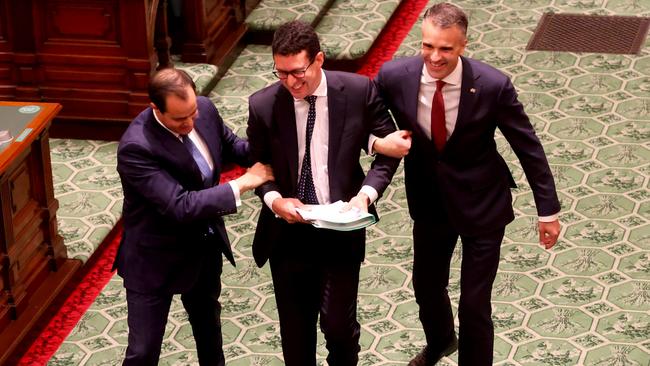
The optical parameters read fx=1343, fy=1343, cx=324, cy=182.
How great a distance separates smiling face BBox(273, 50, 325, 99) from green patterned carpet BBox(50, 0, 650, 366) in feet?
5.37

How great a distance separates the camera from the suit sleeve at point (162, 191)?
4805 millimetres

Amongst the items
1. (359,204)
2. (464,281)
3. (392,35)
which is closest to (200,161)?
(359,204)

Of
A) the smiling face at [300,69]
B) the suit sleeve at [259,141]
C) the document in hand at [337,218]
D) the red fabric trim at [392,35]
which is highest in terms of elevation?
the smiling face at [300,69]

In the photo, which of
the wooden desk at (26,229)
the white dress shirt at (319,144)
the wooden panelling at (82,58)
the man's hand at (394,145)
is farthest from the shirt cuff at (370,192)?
the wooden panelling at (82,58)

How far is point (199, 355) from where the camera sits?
217 inches

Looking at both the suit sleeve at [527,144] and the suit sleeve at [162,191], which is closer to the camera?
the suit sleeve at [162,191]

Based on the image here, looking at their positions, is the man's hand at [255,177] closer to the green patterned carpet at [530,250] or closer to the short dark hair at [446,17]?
the short dark hair at [446,17]

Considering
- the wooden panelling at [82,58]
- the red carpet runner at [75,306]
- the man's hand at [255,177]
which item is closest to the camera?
the man's hand at [255,177]

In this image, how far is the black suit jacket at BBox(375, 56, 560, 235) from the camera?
4.93 metres

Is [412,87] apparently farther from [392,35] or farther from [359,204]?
[392,35]

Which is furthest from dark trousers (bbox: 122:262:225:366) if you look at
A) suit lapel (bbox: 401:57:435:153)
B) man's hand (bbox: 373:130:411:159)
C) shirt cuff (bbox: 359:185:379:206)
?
suit lapel (bbox: 401:57:435:153)

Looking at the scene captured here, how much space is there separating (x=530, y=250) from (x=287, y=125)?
7.75 ft

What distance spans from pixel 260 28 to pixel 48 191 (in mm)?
3130

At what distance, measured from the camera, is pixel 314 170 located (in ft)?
16.1
